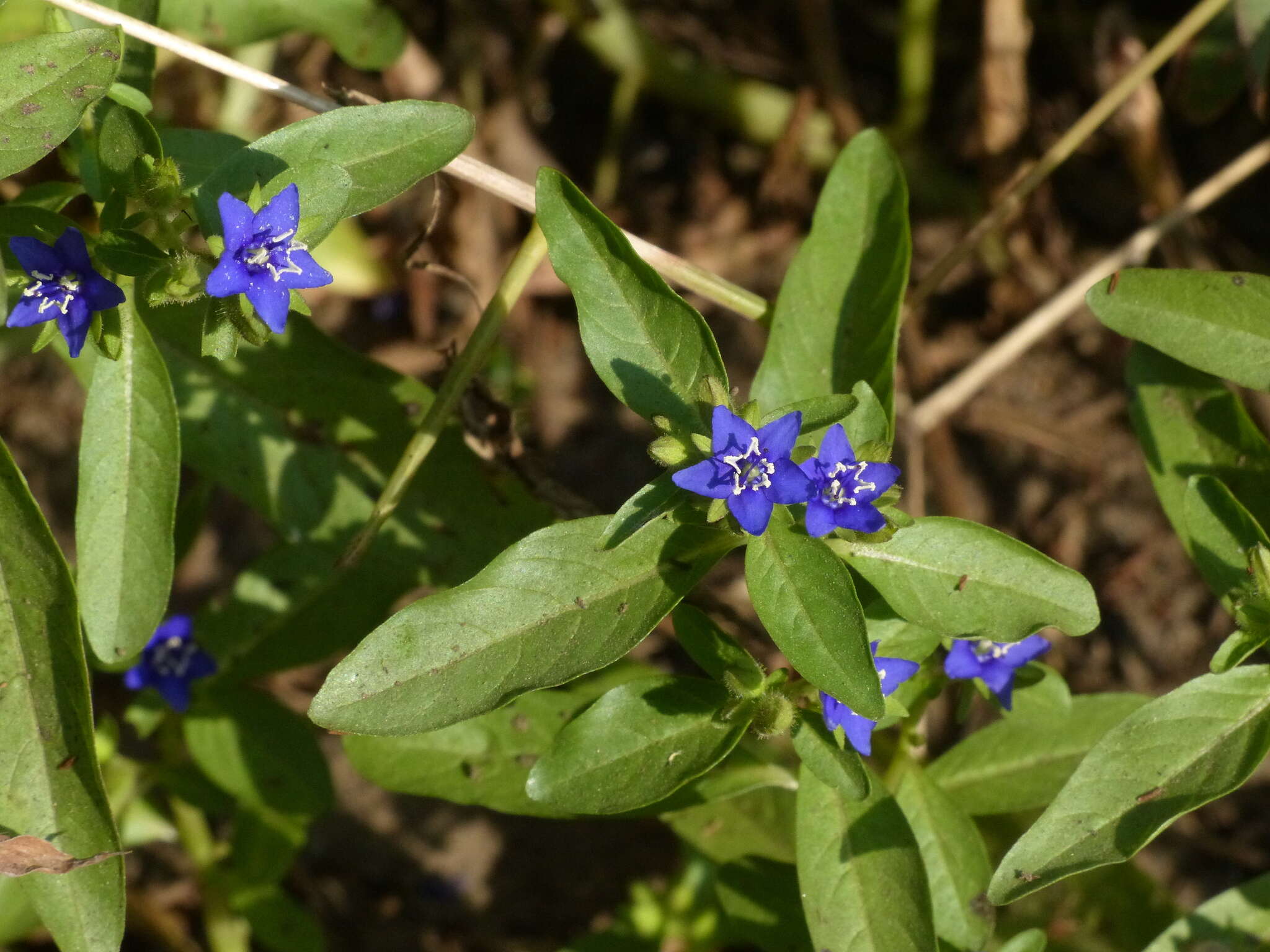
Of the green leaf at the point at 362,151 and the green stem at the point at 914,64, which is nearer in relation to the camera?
the green leaf at the point at 362,151

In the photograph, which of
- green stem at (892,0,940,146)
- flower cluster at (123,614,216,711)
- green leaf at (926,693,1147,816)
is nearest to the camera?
green leaf at (926,693,1147,816)

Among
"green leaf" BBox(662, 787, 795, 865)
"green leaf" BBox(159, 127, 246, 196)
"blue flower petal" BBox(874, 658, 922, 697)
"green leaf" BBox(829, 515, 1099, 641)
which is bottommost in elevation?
"green leaf" BBox(662, 787, 795, 865)

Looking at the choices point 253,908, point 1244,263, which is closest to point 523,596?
point 253,908

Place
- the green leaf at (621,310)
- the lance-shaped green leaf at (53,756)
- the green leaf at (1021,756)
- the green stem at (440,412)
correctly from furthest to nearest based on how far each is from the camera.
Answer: the green leaf at (1021,756) → the green stem at (440,412) → the lance-shaped green leaf at (53,756) → the green leaf at (621,310)

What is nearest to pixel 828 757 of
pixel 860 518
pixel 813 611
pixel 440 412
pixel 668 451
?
pixel 813 611

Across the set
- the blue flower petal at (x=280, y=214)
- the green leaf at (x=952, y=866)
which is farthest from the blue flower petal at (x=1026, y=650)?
the blue flower petal at (x=280, y=214)

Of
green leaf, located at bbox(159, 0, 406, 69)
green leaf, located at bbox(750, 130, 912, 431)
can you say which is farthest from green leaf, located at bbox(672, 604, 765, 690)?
green leaf, located at bbox(159, 0, 406, 69)

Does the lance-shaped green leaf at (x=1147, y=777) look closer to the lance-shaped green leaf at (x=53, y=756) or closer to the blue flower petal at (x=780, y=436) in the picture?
the blue flower petal at (x=780, y=436)

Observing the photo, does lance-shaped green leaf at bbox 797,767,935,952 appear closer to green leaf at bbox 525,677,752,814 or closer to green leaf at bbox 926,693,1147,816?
green leaf at bbox 525,677,752,814
